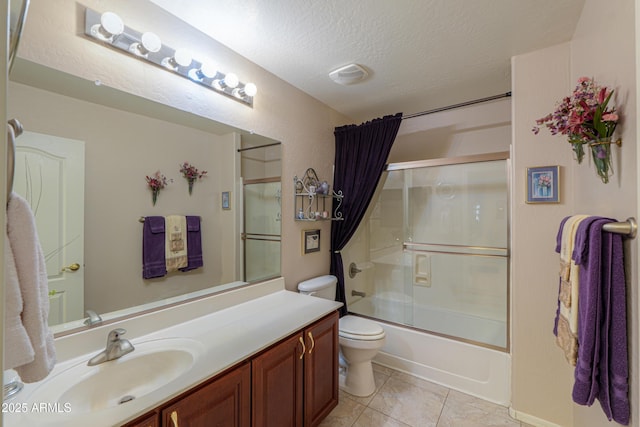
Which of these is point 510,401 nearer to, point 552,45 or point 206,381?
point 206,381

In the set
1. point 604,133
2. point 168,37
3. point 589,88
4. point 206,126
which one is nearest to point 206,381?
point 206,126

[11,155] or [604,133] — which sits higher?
[604,133]

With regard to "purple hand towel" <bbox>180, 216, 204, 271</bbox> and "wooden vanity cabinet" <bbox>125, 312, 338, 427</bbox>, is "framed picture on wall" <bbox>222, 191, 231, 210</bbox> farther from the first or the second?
"wooden vanity cabinet" <bbox>125, 312, 338, 427</bbox>

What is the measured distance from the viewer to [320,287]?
2.26 metres

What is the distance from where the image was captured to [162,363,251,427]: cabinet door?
3.02 feet

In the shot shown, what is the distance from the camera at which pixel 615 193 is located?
102 cm

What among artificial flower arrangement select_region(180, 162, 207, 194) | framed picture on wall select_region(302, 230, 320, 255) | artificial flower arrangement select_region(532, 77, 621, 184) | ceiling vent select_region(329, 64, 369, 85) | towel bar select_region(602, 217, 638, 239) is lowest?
framed picture on wall select_region(302, 230, 320, 255)

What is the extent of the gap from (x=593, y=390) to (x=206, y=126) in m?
2.10

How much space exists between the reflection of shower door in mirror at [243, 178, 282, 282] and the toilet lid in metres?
0.68

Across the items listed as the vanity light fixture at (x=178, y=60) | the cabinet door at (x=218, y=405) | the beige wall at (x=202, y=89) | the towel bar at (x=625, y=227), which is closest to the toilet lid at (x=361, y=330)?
the beige wall at (x=202, y=89)

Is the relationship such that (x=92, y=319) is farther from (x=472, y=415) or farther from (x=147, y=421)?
(x=472, y=415)

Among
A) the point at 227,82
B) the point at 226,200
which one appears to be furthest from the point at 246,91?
A: the point at 226,200

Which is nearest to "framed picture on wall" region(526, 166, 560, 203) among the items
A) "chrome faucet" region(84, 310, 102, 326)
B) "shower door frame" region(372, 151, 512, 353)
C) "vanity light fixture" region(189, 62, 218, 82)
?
"shower door frame" region(372, 151, 512, 353)

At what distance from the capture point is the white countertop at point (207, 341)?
79 centimetres
